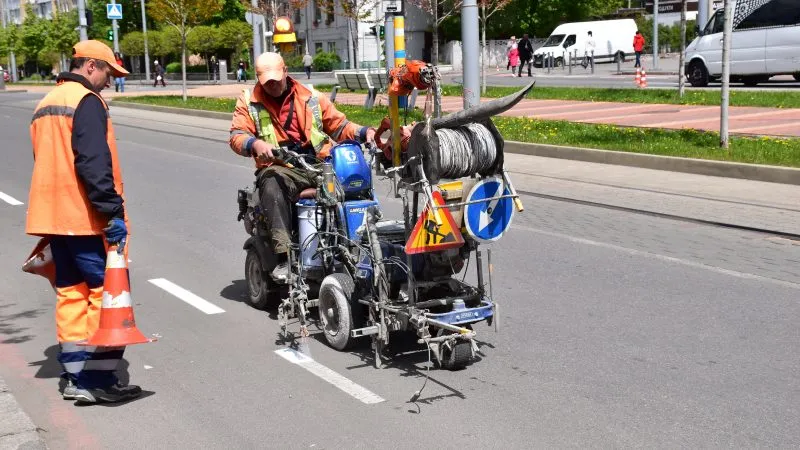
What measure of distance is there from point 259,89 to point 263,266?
1.20 m

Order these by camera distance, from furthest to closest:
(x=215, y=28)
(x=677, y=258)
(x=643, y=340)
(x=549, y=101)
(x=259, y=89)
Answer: (x=215, y=28), (x=549, y=101), (x=677, y=258), (x=259, y=89), (x=643, y=340)

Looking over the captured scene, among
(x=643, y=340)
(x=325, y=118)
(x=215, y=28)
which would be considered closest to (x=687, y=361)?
(x=643, y=340)

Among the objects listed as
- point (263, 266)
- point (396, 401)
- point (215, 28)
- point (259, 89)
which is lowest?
point (396, 401)

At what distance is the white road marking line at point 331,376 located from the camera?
17.1 feet

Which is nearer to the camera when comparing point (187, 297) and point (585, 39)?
point (187, 297)

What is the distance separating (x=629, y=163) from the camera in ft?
47.5

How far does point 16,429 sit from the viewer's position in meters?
4.67

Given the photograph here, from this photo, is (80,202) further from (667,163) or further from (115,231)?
(667,163)

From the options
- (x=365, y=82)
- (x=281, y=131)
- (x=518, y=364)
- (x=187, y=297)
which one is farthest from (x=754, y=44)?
(x=518, y=364)

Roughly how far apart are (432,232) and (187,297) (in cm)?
310

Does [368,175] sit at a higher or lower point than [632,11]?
lower

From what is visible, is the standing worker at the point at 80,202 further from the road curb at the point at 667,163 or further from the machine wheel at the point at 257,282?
the road curb at the point at 667,163

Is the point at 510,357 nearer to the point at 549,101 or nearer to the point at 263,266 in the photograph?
the point at 263,266

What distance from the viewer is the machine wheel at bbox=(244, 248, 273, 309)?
696cm
